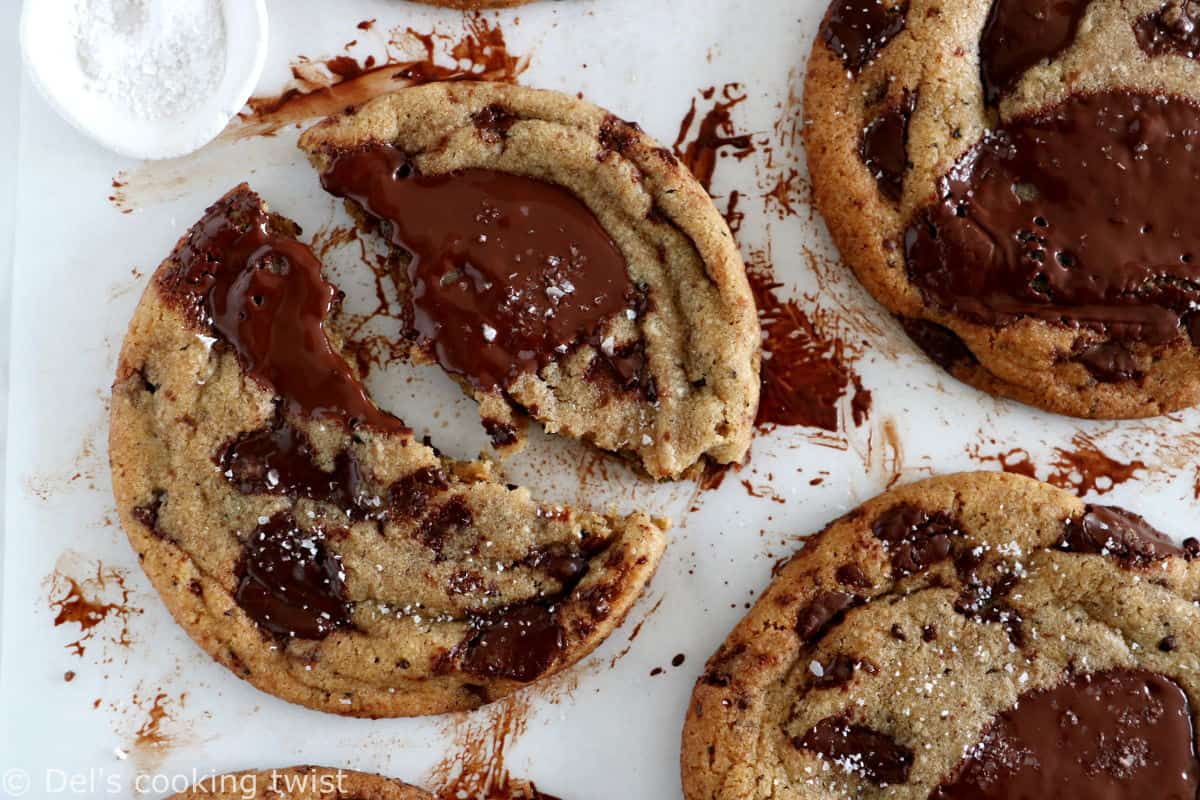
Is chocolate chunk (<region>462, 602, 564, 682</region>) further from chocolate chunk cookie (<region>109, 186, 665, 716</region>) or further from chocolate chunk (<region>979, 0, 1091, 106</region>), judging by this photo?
chocolate chunk (<region>979, 0, 1091, 106</region>)

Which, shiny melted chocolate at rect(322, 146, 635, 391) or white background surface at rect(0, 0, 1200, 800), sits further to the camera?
white background surface at rect(0, 0, 1200, 800)

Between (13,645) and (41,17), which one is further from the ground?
(41,17)

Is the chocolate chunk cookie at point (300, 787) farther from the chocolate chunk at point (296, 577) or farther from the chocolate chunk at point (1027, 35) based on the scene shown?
the chocolate chunk at point (1027, 35)

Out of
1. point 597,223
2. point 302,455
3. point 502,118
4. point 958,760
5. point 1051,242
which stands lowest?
point 958,760

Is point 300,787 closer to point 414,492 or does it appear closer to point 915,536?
point 414,492

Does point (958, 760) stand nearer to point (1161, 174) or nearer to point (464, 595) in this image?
point (464, 595)

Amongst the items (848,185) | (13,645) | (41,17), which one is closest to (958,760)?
(848,185)

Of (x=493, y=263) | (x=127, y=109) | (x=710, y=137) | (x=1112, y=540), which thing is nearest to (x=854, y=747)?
(x=1112, y=540)

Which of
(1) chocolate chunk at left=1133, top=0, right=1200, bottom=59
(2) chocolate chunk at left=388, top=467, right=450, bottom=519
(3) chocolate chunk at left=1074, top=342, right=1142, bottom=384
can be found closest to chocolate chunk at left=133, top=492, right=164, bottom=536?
(2) chocolate chunk at left=388, top=467, right=450, bottom=519
